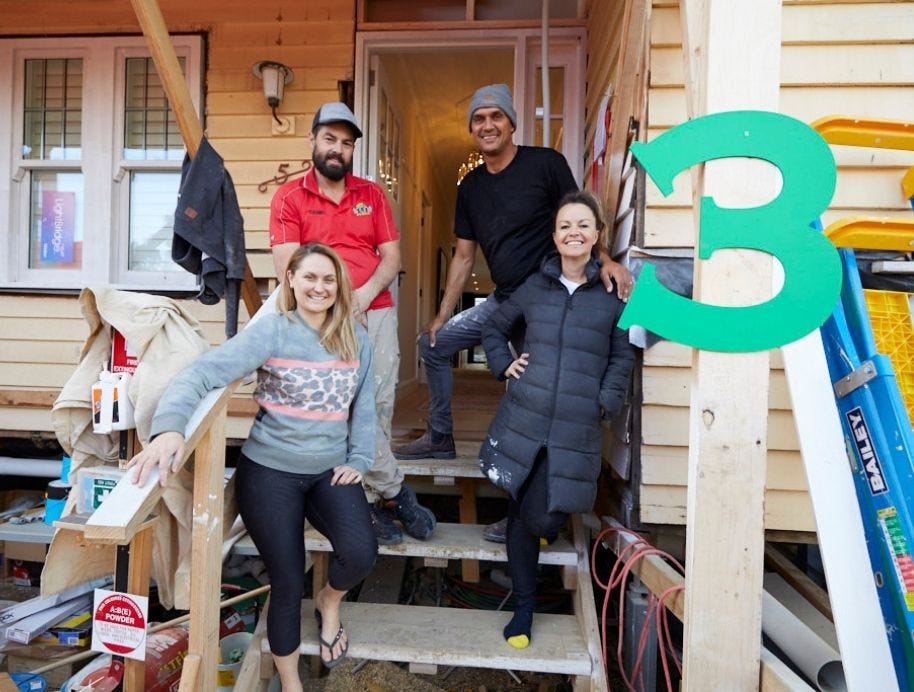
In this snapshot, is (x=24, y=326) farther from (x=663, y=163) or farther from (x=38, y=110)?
(x=663, y=163)

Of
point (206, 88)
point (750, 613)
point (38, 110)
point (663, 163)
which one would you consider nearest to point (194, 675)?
point (750, 613)

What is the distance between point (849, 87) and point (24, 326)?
444cm

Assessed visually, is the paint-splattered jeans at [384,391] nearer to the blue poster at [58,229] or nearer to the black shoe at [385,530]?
the black shoe at [385,530]

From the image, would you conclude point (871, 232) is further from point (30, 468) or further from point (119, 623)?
point (30, 468)

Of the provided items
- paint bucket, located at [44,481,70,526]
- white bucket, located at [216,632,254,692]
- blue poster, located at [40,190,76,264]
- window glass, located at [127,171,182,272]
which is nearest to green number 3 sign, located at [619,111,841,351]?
white bucket, located at [216,632,254,692]

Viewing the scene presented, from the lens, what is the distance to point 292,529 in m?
1.57

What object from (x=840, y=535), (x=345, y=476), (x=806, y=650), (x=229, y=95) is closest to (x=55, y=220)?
(x=229, y=95)

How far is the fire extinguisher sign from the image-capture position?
55.0 inches

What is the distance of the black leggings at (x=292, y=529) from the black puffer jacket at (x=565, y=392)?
472 millimetres

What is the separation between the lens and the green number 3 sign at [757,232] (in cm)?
91

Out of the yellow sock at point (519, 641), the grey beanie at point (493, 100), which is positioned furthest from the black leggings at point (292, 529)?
the grey beanie at point (493, 100)

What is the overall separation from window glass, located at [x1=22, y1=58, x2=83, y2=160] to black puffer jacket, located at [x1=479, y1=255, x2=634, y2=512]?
11.0 ft

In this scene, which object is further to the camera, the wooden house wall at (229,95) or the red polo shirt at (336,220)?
the wooden house wall at (229,95)

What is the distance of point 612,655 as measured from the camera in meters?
2.26
